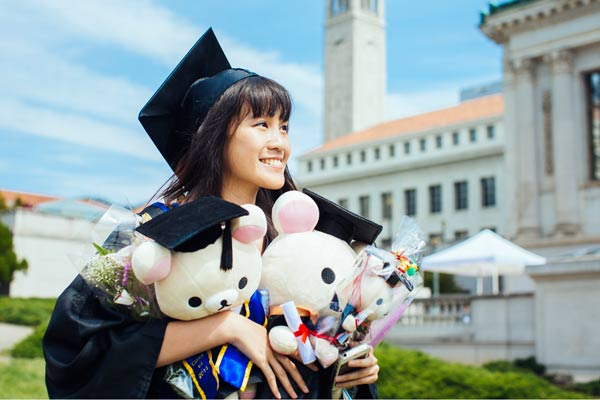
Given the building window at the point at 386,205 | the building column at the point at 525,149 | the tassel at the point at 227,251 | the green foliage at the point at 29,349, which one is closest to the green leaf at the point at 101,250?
the tassel at the point at 227,251

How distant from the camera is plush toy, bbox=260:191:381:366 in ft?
8.29

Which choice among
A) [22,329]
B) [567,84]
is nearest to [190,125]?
[22,329]

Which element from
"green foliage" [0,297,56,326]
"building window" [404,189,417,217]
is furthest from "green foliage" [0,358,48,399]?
"building window" [404,189,417,217]

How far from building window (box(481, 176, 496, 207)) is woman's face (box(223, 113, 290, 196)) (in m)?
62.1

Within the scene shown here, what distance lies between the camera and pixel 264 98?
295 centimetres

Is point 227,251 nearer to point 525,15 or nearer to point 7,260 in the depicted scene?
point 525,15

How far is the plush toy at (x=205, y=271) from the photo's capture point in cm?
242

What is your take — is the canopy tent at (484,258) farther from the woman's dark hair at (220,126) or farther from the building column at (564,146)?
the woman's dark hair at (220,126)

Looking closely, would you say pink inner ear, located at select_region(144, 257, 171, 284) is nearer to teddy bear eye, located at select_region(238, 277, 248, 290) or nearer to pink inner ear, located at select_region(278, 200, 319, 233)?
teddy bear eye, located at select_region(238, 277, 248, 290)

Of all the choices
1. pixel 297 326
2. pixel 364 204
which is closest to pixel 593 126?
pixel 297 326

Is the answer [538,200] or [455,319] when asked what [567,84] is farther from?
[455,319]

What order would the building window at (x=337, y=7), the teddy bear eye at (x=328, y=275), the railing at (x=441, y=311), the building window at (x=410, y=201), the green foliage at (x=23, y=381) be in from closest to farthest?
the teddy bear eye at (x=328, y=275) → the green foliage at (x=23, y=381) → the railing at (x=441, y=311) → the building window at (x=410, y=201) → the building window at (x=337, y=7)

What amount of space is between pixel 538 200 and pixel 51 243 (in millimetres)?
27619

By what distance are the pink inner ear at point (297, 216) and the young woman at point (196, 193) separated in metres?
0.22
